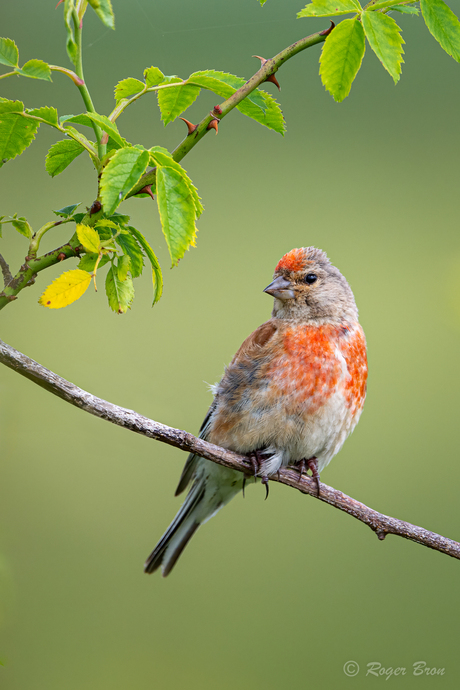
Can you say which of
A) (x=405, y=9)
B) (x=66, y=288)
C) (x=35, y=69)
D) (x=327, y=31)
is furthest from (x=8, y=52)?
(x=405, y=9)

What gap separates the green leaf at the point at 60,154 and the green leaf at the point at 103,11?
1.07 feet

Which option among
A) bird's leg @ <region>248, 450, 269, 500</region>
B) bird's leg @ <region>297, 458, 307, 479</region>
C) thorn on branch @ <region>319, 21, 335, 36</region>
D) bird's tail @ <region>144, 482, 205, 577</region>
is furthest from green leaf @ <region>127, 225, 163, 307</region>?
bird's tail @ <region>144, 482, 205, 577</region>

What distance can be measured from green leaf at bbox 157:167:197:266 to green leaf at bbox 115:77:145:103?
21 cm

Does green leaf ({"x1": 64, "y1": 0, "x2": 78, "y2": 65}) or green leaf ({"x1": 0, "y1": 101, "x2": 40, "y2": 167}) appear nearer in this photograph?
green leaf ({"x1": 64, "y1": 0, "x2": 78, "y2": 65})

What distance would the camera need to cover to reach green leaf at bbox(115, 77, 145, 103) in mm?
995

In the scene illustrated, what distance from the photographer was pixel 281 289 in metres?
2.01

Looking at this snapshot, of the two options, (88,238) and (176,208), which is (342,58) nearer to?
Answer: (176,208)

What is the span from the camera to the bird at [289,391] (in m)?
1.91

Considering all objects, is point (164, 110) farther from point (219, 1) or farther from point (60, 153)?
point (219, 1)

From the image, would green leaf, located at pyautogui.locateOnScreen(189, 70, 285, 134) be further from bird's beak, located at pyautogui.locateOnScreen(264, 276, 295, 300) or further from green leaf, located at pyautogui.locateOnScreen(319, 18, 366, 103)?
bird's beak, located at pyautogui.locateOnScreen(264, 276, 295, 300)

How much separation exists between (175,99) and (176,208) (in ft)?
0.99

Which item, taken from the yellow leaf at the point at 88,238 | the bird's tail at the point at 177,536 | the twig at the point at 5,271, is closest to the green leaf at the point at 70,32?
the yellow leaf at the point at 88,238

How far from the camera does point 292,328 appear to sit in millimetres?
2014

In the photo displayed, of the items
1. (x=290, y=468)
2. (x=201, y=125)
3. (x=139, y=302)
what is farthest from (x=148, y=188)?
(x=139, y=302)
